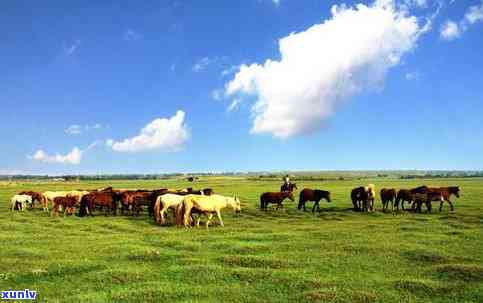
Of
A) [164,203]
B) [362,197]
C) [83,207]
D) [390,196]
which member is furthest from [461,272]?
[83,207]

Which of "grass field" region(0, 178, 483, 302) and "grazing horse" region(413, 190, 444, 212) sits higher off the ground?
"grazing horse" region(413, 190, 444, 212)

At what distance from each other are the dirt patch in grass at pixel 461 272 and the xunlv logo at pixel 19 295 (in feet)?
33.3

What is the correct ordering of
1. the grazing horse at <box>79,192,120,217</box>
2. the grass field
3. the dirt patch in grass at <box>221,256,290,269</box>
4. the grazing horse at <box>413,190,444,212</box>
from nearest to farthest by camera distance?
the grass field, the dirt patch in grass at <box>221,256,290,269</box>, the grazing horse at <box>79,192,120,217</box>, the grazing horse at <box>413,190,444,212</box>

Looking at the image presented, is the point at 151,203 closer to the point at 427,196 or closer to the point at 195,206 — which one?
the point at 195,206

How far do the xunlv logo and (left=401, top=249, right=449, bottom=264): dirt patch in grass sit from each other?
10630 mm

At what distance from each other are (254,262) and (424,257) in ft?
17.6

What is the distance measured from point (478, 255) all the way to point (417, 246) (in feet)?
6.14

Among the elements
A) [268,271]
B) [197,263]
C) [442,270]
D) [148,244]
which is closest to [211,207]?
[148,244]

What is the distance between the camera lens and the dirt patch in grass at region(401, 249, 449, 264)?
1311cm

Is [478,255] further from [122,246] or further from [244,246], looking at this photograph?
[122,246]

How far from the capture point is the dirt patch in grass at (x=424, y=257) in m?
13.1

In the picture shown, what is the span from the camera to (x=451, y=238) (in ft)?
54.6

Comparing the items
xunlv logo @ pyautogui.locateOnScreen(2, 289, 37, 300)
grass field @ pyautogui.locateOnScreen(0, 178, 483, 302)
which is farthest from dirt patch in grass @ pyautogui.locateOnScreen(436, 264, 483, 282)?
Answer: xunlv logo @ pyautogui.locateOnScreen(2, 289, 37, 300)

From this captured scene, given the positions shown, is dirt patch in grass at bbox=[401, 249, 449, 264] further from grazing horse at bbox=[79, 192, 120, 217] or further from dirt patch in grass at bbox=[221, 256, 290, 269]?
grazing horse at bbox=[79, 192, 120, 217]
